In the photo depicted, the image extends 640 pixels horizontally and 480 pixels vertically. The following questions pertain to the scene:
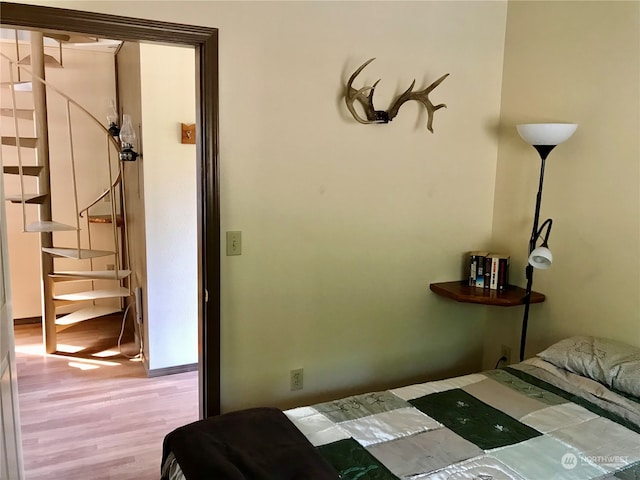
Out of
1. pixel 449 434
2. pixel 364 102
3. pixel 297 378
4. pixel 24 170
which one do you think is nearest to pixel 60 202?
pixel 24 170

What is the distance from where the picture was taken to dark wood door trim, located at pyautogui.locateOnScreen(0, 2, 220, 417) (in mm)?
2006

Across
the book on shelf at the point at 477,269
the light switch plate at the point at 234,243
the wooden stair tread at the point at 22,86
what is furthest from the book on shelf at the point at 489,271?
the wooden stair tread at the point at 22,86

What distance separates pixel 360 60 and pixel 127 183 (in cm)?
279

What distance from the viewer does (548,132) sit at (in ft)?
8.05

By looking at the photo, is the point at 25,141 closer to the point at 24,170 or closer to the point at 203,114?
the point at 24,170

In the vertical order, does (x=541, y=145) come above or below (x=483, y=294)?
above

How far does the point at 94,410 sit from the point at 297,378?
1430 millimetres

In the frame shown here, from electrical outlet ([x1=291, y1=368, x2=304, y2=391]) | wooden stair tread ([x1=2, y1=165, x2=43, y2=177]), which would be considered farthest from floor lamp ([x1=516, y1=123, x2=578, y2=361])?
wooden stair tread ([x1=2, y1=165, x2=43, y2=177])

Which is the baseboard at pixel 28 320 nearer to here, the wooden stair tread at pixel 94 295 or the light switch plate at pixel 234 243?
the wooden stair tread at pixel 94 295

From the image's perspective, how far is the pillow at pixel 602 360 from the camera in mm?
2055

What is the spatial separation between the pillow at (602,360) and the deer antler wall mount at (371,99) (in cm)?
138

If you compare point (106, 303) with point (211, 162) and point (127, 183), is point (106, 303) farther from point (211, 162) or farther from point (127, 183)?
point (211, 162)

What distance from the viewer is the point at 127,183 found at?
15.1ft

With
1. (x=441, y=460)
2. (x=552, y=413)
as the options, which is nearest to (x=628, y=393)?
(x=552, y=413)
